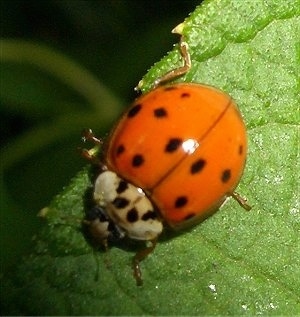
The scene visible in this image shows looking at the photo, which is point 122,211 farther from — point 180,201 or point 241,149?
point 241,149

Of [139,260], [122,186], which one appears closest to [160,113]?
[122,186]

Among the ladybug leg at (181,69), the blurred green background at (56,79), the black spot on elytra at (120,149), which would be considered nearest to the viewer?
the ladybug leg at (181,69)

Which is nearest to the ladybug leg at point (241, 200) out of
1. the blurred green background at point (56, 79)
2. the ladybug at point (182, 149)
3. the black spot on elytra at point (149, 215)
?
the ladybug at point (182, 149)

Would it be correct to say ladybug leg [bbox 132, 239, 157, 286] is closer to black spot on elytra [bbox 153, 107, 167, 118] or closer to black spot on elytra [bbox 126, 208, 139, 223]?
black spot on elytra [bbox 126, 208, 139, 223]

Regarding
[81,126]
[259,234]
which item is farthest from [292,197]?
[81,126]

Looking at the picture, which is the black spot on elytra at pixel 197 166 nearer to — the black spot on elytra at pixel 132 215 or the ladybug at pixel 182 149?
the ladybug at pixel 182 149

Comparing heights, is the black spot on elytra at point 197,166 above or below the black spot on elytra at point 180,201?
above
